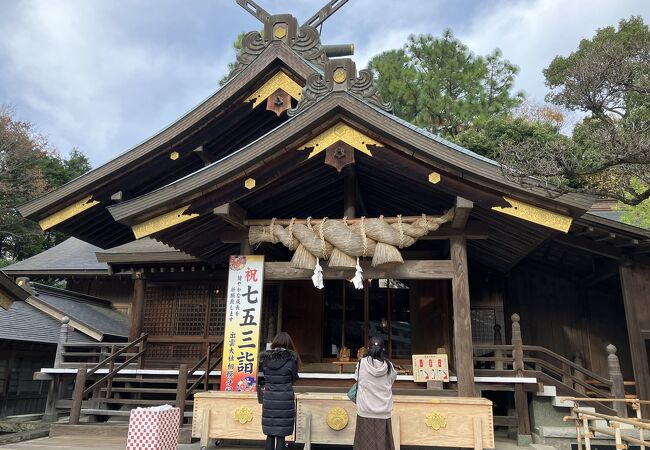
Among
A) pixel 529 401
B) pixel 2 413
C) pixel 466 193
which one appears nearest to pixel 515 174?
pixel 466 193

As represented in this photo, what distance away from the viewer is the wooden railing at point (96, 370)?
27.3 ft

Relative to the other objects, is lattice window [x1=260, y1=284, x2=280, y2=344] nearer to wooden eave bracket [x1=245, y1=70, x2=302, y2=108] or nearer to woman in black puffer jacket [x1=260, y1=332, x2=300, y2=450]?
wooden eave bracket [x1=245, y1=70, x2=302, y2=108]

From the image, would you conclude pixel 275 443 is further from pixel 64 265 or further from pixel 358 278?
pixel 64 265

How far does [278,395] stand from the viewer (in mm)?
5277

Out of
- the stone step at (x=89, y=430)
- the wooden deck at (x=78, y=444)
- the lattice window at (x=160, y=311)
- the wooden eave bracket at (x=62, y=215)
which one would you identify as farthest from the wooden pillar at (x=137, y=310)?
the wooden deck at (x=78, y=444)

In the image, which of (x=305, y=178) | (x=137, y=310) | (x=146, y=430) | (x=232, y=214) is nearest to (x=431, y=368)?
(x=305, y=178)

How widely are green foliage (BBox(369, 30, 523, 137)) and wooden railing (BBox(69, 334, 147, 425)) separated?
18.9 m

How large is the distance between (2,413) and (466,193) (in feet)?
43.4

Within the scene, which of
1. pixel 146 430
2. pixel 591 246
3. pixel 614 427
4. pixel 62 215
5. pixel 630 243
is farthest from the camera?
pixel 62 215

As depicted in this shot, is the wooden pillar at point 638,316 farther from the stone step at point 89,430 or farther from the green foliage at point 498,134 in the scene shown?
the green foliage at point 498,134

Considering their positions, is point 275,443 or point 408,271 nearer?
point 275,443

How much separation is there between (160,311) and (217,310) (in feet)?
4.60

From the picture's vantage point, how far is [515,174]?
618 cm

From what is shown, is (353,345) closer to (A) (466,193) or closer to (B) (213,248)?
(B) (213,248)
